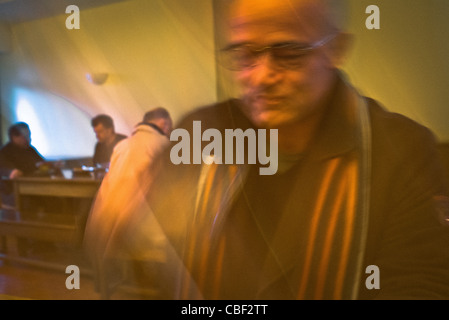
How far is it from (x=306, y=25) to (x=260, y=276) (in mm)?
455

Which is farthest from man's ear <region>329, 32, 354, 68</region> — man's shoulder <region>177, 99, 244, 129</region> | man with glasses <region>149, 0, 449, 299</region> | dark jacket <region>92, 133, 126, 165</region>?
dark jacket <region>92, 133, 126, 165</region>

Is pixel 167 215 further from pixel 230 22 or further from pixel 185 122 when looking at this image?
pixel 230 22

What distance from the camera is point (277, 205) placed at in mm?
685

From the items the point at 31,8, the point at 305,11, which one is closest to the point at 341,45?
the point at 305,11

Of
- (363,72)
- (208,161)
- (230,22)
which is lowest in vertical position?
(208,161)

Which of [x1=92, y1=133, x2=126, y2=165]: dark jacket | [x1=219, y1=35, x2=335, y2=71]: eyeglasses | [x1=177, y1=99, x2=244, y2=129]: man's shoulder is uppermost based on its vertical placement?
[x1=219, y1=35, x2=335, y2=71]: eyeglasses

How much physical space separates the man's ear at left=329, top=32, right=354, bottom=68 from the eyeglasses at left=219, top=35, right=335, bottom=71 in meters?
0.01

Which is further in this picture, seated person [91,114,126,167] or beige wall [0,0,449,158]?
seated person [91,114,126,167]

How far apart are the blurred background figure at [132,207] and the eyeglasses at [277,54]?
0.17 m

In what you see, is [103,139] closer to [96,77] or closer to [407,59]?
[96,77]

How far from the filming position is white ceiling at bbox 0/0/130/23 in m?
0.74

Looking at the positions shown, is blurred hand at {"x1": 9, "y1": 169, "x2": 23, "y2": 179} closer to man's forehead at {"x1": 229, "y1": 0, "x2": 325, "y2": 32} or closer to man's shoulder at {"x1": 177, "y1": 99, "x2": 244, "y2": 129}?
man's shoulder at {"x1": 177, "y1": 99, "x2": 244, "y2": 129}

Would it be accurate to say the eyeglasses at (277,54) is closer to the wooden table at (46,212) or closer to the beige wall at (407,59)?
the beige wall at (407,59)
